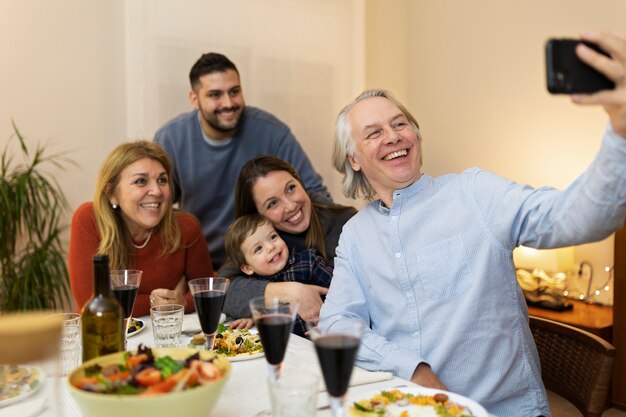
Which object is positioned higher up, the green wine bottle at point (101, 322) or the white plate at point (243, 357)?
the green wine bottle at point (101, 322)

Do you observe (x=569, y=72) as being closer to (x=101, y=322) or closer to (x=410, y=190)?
(x=410, y=190)

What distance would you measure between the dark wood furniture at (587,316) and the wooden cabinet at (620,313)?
2.6 inches

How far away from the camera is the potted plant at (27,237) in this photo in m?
3.41

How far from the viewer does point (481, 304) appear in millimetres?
1665

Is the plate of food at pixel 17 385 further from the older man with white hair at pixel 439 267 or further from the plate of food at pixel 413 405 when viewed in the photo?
the older man with white hair at pixel 439 267

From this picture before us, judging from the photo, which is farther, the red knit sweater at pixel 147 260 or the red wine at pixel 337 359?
the red knit sweater at pixel 147 260

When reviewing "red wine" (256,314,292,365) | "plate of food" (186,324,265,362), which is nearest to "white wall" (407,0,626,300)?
"plate of food" (186,324,265,362)

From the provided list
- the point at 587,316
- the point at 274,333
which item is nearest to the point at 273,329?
the point at 274,333

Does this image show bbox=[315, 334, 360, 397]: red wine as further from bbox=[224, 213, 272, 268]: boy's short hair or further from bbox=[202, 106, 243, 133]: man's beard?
bbox=[202, 106, 243, 133]: man's beard

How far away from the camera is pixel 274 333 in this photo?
3.98 ft

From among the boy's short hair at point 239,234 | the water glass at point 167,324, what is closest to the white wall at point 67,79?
the boy's short hair at point 239,234

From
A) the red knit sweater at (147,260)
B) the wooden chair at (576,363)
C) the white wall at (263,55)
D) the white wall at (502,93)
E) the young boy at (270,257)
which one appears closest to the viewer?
the wooden chair at (576,363)

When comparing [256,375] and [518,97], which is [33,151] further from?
[518,97]

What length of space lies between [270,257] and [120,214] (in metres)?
0.71
